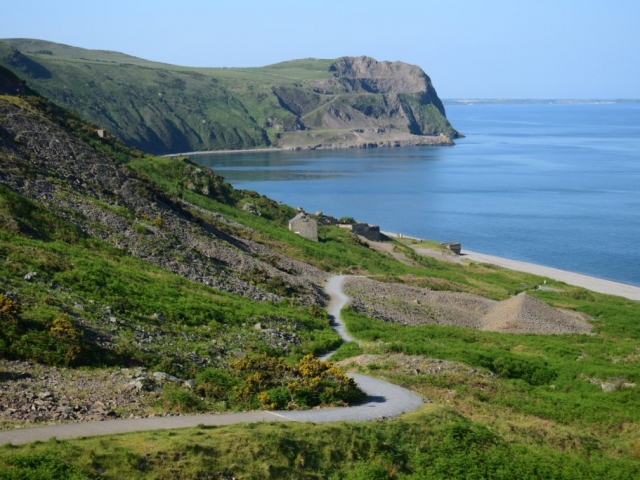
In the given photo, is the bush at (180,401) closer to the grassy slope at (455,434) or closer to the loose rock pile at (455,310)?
the grassy slope at (455,434)

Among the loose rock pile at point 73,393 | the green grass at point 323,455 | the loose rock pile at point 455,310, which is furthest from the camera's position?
the loose rock pile at point 455,310

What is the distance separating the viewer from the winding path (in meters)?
16.0

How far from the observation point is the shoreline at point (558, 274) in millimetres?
70062

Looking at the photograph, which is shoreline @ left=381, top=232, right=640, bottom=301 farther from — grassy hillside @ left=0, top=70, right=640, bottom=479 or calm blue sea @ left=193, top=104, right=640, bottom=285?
grassy hillside @ left=0, top=70, right=640, bottom=479

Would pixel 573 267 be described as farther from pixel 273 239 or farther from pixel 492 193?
pixel 492 193

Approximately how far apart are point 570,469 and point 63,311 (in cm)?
1486

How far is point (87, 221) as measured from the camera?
3747cm

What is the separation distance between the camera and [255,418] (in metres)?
19.2

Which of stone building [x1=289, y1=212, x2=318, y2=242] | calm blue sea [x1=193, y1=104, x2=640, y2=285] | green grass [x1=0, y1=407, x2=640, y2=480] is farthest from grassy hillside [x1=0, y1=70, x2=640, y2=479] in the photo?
calm blue sea [x1=193, y1=104, x2=640, y2=285]

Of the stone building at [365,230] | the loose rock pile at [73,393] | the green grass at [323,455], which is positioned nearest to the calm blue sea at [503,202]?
the stone building at [365,230]

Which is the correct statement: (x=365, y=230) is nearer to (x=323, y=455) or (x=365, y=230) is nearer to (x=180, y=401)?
(x=180, y=401)

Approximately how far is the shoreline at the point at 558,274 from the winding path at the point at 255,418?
48.2m

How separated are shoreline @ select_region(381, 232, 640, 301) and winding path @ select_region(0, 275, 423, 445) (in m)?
48.2

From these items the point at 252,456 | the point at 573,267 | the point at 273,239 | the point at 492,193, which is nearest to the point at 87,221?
the point at 273,239
